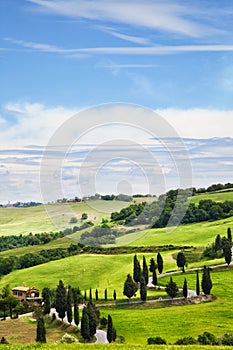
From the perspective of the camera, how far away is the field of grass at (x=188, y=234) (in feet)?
492

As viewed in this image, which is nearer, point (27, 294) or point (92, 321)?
point (92, 321)

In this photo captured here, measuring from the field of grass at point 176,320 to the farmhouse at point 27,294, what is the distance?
27640mm

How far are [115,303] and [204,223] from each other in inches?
3336

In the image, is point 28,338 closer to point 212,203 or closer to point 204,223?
point 204,223

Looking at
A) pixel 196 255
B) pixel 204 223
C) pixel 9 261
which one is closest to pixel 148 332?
pixel 196 255

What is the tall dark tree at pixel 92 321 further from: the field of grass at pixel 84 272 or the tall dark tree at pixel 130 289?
the field of grass at pixel 84 272

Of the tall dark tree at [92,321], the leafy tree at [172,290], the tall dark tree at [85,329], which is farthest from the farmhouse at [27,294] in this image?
the tall dark tree at [85,329]

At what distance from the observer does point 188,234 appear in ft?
520

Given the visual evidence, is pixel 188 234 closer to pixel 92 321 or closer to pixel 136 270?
pixel 136 270

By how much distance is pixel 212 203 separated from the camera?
191 m

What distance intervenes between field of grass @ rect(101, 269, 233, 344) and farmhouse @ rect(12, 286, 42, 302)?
27.6m

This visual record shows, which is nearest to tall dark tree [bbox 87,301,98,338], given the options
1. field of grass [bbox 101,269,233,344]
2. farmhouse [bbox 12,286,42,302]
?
field of grass [bbox 101,269,233,344]

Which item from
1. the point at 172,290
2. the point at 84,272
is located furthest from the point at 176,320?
the point at 84,272

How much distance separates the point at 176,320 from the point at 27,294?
47.7 m
